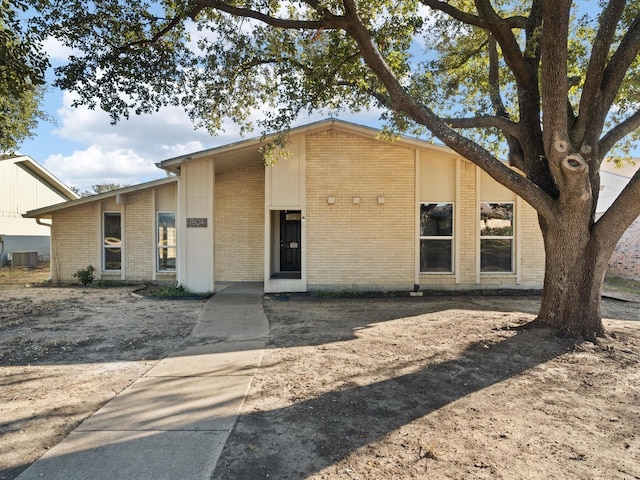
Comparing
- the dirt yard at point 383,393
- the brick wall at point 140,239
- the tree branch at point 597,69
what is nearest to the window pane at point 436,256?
the dirt yard at point 383,393

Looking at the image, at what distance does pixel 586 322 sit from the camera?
6.28 m

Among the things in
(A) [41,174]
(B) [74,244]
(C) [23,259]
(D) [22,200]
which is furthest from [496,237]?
(A) [41,174]

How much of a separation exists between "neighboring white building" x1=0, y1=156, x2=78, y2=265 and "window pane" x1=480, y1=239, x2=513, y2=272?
2128 centimetres

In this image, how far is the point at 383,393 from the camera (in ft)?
14.4

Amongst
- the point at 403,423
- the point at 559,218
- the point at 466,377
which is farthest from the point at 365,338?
the point at 559,218

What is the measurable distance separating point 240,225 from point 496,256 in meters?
8.04

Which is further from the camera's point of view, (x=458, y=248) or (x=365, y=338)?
(x=458, y=248)

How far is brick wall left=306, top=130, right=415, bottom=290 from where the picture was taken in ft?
38.4

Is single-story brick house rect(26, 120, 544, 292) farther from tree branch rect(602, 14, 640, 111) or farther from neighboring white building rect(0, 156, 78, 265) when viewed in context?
neighboring white building rect(0, 156, 78, 265)

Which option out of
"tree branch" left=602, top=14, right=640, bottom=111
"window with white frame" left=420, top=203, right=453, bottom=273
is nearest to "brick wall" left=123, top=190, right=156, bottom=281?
"window with white frame" left=420, top=203, right=453, bottom=273

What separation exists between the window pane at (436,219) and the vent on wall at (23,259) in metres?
21.3

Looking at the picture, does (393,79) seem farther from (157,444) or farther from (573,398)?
(157,444)

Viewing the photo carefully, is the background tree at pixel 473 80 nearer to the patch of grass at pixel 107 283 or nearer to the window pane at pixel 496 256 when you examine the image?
the window pane at pixel 496 256

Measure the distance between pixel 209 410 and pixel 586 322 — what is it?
5711mm
